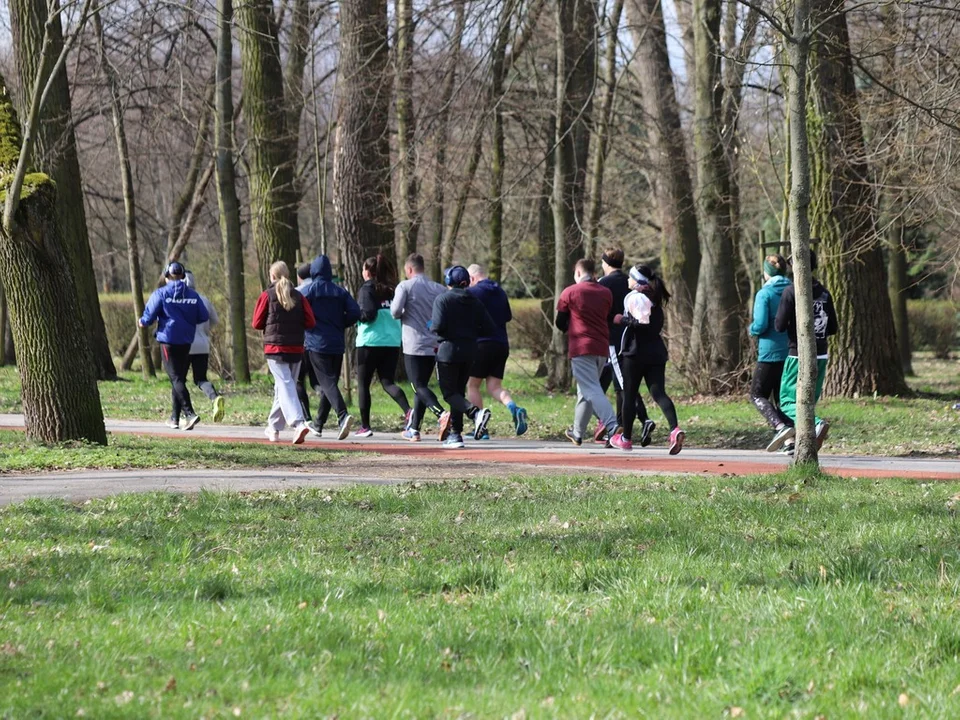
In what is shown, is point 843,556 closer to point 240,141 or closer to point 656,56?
point 656,56

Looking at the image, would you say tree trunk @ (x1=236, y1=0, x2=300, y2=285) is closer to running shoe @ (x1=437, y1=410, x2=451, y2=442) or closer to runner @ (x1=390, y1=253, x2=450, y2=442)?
runner @ (x1=390, y1=253, x2=450, y2=442)

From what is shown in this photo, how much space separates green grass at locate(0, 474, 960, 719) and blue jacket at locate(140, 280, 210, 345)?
5890 millimetres

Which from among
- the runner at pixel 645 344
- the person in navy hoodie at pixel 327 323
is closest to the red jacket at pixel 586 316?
the runner at pixel 645 344

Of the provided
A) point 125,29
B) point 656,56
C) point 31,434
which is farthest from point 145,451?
point 656,56

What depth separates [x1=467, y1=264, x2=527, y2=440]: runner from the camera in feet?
45.8

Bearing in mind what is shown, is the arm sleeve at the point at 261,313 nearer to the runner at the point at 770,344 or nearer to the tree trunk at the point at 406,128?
the runner at the point at 770,344

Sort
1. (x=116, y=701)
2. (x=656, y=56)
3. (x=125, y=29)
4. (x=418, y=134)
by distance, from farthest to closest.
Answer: (x=656, y=56) < (x=125, y=29) < (x=418, y=134) < (x=116, y=701)

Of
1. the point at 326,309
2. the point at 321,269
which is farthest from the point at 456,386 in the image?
the point at 321,269

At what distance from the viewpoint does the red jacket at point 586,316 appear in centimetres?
1304

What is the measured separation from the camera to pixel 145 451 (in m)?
11.7

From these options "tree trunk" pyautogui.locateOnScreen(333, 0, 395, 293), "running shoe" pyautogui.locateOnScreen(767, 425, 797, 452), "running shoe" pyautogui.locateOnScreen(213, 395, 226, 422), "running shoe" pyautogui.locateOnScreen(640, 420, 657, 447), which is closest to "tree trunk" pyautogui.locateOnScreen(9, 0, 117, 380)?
"tree trunk" pyautogui.locateOnScreen(333, 0, 395, 293)

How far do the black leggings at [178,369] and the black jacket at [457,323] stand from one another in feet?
10.8

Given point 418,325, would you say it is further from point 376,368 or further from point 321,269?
point 321,269

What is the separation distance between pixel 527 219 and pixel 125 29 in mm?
10716
